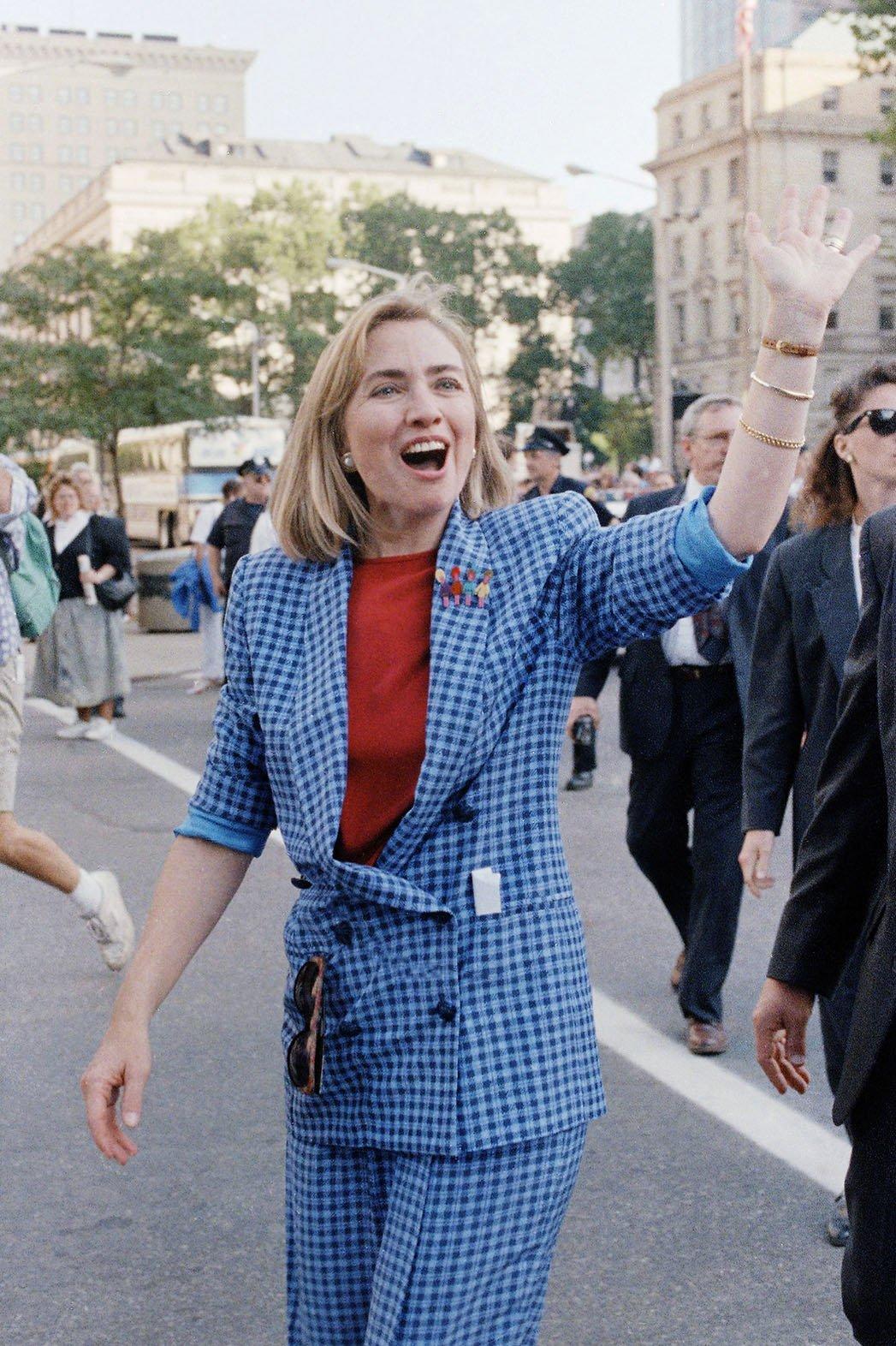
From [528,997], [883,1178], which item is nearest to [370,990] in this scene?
[528,997]

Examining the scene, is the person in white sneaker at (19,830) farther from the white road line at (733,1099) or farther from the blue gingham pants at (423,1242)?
the blue gingham pants at (423,1242)

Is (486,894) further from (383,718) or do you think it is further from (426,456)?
(426,456)

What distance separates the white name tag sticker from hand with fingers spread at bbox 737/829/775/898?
6.92 feet

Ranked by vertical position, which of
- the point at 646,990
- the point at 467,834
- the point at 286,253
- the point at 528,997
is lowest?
the point at 646,990

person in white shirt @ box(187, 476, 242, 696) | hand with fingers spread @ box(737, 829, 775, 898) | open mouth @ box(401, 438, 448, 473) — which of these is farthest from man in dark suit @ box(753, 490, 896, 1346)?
person in white shirt @ box(187, 476, 242, 696)

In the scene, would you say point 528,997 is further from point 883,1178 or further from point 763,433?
point 763,433

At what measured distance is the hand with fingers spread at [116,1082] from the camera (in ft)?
8.01

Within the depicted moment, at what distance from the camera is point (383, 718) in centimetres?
241

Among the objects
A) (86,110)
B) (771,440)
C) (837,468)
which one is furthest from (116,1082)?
(86,110)

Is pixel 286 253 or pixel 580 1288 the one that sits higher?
pixel 286 253

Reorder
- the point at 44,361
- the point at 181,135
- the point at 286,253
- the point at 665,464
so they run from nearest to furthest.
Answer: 1. the point at 44,361
2. the point at 665,464
3. the point at 286,253
4. the point at 181,135

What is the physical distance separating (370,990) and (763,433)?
33.1 inches

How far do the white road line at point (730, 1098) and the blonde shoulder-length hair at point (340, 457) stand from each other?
241 centimetres

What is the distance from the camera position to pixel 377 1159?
237cm
